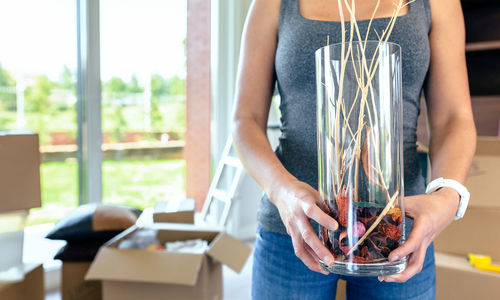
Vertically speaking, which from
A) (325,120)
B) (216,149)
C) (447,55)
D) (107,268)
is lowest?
(107,268)

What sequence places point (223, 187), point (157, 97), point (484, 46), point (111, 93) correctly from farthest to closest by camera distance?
1. point (223, 187)
2. point (157, 97)
3. point (111, 93)
4. point (484, 46)

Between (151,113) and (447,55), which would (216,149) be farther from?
(447,55)

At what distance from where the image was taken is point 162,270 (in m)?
1.13

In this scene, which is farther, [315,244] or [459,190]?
[459,190]

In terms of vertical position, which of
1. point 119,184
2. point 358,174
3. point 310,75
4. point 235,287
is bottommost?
point 235,287

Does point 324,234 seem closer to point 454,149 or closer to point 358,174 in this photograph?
point 358,174

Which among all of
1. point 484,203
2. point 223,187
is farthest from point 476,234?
point 223,187

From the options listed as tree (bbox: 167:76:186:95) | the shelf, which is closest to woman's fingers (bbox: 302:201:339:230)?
the shelf

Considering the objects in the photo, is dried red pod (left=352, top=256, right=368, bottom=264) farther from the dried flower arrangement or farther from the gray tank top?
the gray tank top

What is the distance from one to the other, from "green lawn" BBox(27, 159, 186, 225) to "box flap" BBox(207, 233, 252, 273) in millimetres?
1572

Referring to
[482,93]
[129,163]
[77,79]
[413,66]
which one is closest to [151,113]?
[129,163]

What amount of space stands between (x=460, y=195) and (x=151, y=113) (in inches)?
97.1

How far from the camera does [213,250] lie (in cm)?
118

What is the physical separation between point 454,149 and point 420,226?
0.80 feet
